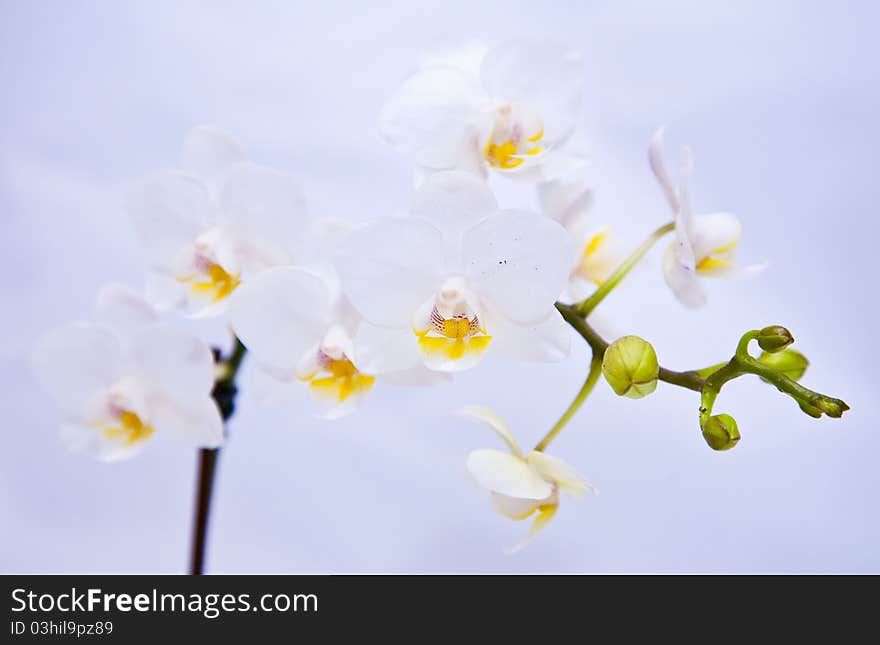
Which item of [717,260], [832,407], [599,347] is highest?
[717,260]

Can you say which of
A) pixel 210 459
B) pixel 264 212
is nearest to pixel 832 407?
pixel 264 212

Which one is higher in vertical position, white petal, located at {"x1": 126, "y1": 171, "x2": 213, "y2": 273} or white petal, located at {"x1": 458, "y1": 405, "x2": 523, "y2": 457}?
white petal, located at {"x1": 126, "y1": 171, "x2": 213, "y2": 273}

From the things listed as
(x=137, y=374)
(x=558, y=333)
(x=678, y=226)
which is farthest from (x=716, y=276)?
(x=137, y=374)

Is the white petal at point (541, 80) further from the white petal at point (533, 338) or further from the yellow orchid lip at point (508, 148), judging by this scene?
the white petal at point (533, 338)

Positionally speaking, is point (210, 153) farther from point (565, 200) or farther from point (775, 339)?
point (775, 339)

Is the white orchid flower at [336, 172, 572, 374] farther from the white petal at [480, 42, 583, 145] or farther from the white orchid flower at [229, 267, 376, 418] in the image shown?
the white petal at [480, 42, 583, 145]

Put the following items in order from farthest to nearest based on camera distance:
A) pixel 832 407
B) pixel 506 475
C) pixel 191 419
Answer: pixel 191 419 < pixel 506 475 < pixel 832 407

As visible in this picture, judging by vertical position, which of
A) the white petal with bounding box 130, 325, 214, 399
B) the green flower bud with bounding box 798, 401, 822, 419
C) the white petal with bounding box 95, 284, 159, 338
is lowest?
the green flower bud with bounding box 798, 401, 822, 419

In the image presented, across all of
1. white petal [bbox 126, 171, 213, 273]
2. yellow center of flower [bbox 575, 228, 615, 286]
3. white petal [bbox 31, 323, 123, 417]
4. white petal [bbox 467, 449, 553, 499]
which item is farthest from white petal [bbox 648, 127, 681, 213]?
white petal [bbox 31, 323, 123, 417]
